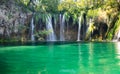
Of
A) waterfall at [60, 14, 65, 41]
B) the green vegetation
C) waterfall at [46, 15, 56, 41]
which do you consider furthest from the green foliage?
waterfall at [46, 15, 56, 41]

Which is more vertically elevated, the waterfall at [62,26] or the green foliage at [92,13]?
the green foliage at [92,13]

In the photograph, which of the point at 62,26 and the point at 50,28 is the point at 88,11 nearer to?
the point at 62,26

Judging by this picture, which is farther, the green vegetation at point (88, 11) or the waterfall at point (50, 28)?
the waterfall at point (50, 28)

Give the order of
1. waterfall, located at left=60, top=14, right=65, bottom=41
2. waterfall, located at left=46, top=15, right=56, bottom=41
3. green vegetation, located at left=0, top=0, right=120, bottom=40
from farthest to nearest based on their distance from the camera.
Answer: waterfall, located at left=60, top=14, right=65, bottom=41, waterfall, located at left=46, top=15, right=56, bottom=41, green vegetation, located at left=0, top=0, right=120, bottom=40

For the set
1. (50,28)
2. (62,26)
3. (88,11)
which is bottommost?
(50,28)

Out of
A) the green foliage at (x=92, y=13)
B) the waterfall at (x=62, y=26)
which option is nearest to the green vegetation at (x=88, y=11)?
the green foliage at (x=92, y=13)

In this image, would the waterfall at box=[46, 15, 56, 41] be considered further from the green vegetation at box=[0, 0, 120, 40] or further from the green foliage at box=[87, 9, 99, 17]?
the green foliage at box=[87, 9, 99, 17]

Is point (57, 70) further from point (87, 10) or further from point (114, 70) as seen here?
point (87, 10)

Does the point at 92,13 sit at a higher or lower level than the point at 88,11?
lower

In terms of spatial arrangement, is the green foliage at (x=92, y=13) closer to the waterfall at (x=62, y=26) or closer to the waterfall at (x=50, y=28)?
the waterfall at (x=62, y=26)

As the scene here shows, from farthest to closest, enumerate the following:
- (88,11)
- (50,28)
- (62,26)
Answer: (62,26), (50,28), (88,11)

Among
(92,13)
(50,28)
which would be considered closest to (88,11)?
(92,13)

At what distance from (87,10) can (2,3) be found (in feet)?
119

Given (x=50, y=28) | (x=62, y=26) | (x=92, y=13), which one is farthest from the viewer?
(x=62, y=26)
